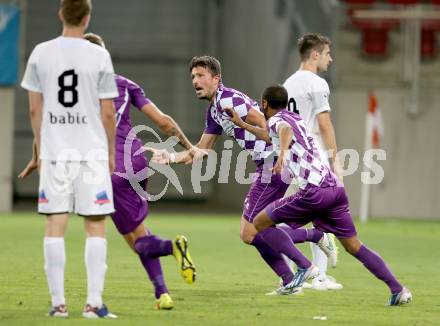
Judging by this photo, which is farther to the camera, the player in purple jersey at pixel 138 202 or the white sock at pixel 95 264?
the player in purple jersey at pixel 138 202

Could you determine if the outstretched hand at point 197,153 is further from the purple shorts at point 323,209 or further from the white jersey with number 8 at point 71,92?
the white jersey with number 8 at point 71,92

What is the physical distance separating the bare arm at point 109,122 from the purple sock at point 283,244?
88.2 inches

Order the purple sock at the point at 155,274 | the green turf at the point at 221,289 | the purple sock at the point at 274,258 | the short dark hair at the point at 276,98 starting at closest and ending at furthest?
1. the green turf at the point at 221,289
2. the purple sock at the point at 155,274
3. the short dark hair at the point at 276,98
4. the purple sock at the point at 274,258

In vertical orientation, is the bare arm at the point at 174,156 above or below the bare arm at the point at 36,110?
Result: below

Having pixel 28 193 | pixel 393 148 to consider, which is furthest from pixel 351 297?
pixel 28 193

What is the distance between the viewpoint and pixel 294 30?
22.9 metres

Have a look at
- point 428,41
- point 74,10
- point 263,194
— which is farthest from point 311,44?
point 428,41

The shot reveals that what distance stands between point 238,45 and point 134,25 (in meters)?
3.54

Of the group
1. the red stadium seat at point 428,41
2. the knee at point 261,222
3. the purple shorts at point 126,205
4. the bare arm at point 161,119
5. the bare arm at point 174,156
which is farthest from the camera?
the red stadium seat at point 428,41

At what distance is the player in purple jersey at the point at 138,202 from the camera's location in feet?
23.8

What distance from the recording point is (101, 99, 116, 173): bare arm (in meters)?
6.61

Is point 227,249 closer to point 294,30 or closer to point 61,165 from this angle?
point 61,165

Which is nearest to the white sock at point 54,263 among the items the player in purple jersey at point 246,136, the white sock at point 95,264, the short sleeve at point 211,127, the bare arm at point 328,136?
the white sock at point 95,264

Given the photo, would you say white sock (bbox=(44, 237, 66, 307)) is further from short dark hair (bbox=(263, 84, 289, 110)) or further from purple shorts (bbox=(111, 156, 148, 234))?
short dark hair (bbox=(263, 84, 289, 110))
